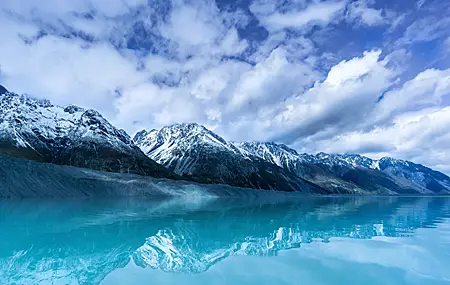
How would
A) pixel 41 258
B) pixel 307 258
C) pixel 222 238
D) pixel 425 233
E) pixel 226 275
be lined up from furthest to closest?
pixel 425 233 → pixel 222 238 → pixel 307 258 → pixel 41 258 → pixel 226 275

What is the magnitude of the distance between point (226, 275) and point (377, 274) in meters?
7.98

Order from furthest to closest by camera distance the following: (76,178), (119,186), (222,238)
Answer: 1. (119,186)
2. (76,178)
3. (222,238)

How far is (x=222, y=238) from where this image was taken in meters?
27.9

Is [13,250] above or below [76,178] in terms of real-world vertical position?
below

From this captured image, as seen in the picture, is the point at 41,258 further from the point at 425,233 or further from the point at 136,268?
the point at 425,233

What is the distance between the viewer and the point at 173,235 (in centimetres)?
2878

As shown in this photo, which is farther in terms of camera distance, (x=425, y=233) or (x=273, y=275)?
(x=425, y=233)

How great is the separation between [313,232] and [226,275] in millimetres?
19217

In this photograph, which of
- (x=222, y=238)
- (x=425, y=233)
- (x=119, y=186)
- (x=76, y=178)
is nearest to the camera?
(x=222, y=238)

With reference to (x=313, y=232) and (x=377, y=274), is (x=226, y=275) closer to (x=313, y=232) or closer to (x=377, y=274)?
(x=377, y=274)

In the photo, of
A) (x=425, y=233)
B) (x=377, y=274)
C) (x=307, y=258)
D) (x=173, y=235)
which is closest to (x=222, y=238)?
(x=173, y=235)

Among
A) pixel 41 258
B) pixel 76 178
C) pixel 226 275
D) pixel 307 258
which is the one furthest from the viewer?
pixel 76 178

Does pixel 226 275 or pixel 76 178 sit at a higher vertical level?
pixel 76 178

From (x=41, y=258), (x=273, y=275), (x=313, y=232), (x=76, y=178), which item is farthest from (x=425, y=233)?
(x=76, y=178)
